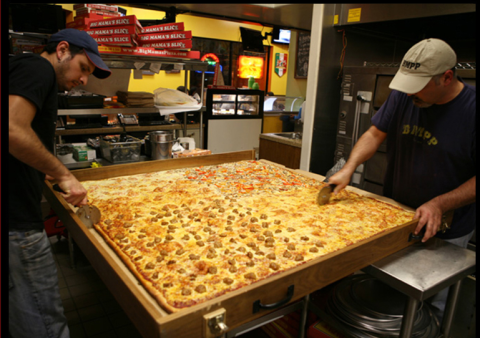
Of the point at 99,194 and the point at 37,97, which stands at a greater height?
the point at 37,97

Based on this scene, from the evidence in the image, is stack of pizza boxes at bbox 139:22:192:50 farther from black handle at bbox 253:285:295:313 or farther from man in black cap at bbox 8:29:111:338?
black handle at bbox 253:285:295:313

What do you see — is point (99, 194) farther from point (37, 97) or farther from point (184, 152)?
point (184, 152)

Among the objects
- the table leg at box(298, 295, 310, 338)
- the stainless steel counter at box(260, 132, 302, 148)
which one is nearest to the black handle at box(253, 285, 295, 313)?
the table leg at box(298, 295, 310, 338)

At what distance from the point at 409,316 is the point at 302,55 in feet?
30.3

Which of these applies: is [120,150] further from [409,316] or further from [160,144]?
[409,316]

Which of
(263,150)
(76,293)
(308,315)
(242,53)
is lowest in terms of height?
(76,293)

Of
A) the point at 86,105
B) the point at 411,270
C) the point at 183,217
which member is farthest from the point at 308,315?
the point at 86,105

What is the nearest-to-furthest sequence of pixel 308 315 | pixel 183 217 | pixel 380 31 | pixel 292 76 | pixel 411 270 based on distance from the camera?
pixel 411 270 → pixel 183 217 → pixel 308 315 → pixel 380 31 → pixel 292 76

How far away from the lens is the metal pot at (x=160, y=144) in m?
3.27

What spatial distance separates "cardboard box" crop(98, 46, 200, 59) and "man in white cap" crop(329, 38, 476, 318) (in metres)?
2.12

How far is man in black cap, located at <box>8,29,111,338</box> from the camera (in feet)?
4.60

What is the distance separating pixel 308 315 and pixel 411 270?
774mm

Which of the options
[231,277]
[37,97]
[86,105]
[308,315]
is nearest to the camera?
[231,277]

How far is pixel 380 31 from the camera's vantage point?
145 inches
